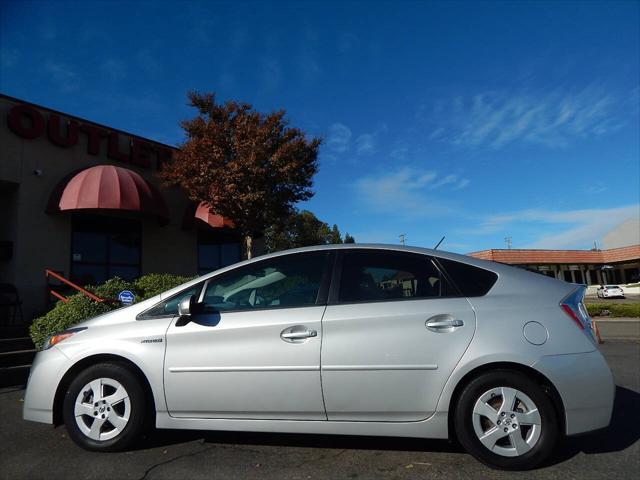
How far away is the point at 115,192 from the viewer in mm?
10836

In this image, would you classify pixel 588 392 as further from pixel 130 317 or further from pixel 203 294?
pixel 130 317

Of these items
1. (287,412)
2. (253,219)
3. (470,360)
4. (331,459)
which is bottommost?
(331,459)

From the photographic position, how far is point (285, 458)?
3.43 metres

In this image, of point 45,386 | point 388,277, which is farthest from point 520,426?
point 45,386

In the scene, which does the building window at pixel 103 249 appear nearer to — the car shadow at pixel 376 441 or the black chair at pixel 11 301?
the black chair at pixel 11 301

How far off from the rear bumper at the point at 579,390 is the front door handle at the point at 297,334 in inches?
61.9

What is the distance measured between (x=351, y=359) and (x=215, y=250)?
39.2 feet

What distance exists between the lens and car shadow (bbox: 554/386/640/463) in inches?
137

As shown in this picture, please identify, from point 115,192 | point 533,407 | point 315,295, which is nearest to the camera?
point 533,407

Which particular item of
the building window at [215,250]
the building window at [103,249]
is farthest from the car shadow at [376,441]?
the building window at [215,250]

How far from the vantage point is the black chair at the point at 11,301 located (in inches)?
384

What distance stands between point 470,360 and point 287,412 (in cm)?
136

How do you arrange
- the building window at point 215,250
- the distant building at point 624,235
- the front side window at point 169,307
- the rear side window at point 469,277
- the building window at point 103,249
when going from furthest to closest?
1. the distant building at point 624,235
2. the building window at point 215,250
3. the building window at point 103,249
4. the front side window at point 169,307
5. the rear side window at point 469,277

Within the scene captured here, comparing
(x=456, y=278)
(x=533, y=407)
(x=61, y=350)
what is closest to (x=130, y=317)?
(x=61, y=350)
